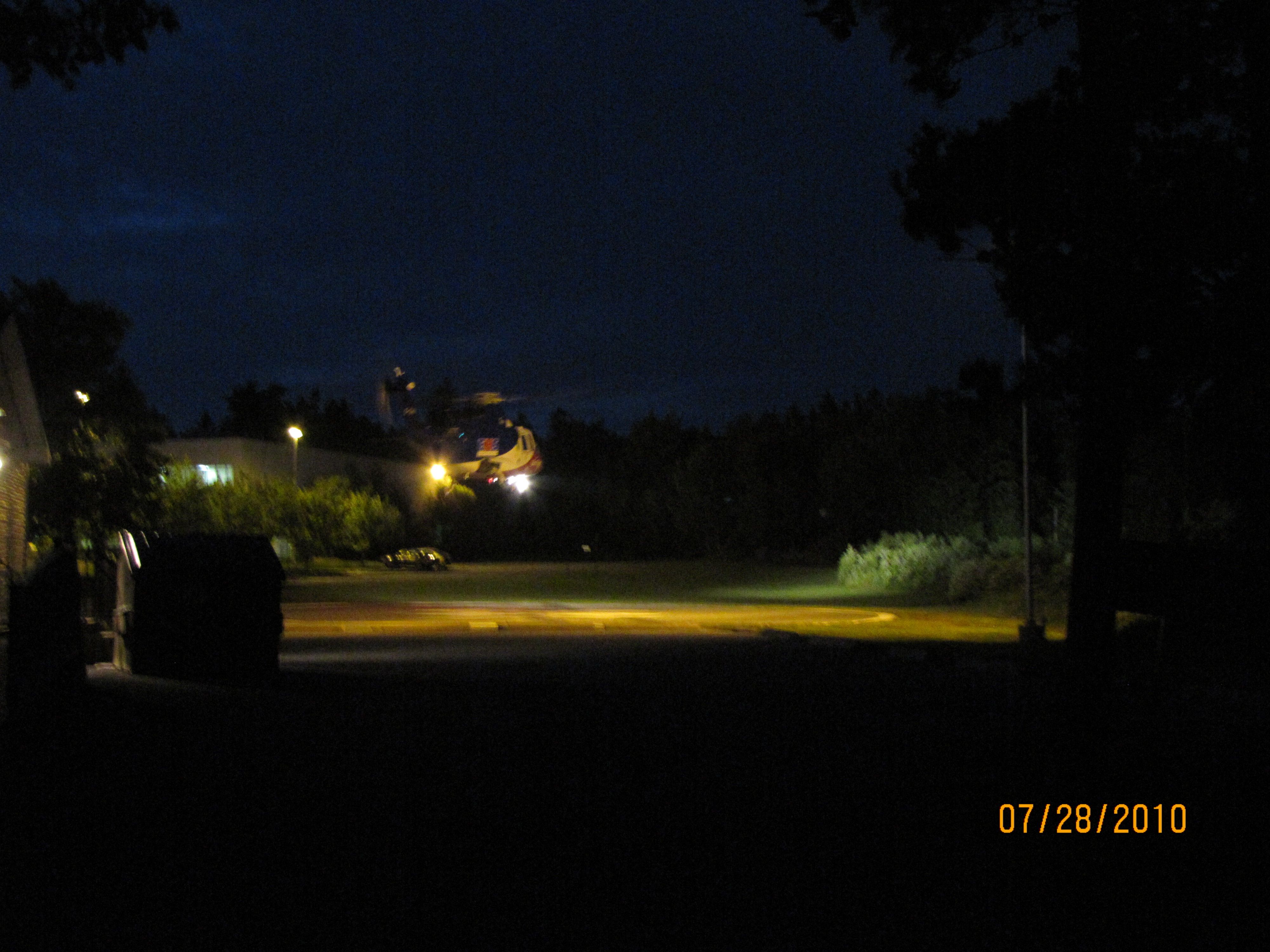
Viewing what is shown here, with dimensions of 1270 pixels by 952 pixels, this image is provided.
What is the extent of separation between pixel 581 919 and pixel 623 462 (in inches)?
4080

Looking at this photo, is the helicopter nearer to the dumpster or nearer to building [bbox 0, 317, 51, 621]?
building [bbox 0, 317, 51, 621]

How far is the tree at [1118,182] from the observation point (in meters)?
12.1

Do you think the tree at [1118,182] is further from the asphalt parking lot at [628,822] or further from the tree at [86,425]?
the tree at [86,425]

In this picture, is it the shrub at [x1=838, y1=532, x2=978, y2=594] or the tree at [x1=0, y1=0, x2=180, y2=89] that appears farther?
the shrub at [x1=838, y1=532, x2=978, y2=594]

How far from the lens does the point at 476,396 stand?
58.6 metres

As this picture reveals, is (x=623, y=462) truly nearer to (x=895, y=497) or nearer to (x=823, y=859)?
(x=895, y=497)

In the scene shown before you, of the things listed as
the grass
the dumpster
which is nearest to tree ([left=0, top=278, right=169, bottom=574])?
the grass

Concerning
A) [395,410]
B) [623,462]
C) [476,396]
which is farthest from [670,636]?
[623,462]

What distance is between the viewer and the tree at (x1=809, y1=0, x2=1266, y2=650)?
12125 millimetres

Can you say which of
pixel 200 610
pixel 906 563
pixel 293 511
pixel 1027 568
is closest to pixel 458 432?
pixel 293 511

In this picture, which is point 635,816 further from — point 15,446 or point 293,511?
point 293,511

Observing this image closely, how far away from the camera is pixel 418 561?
74.6 m

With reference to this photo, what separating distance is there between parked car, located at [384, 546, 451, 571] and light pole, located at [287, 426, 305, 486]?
22.6 ft

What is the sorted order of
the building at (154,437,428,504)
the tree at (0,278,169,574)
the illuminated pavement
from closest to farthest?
the illuminated pavement < the tree at (0,278,169,574) < the building at (154,437,428,504)
